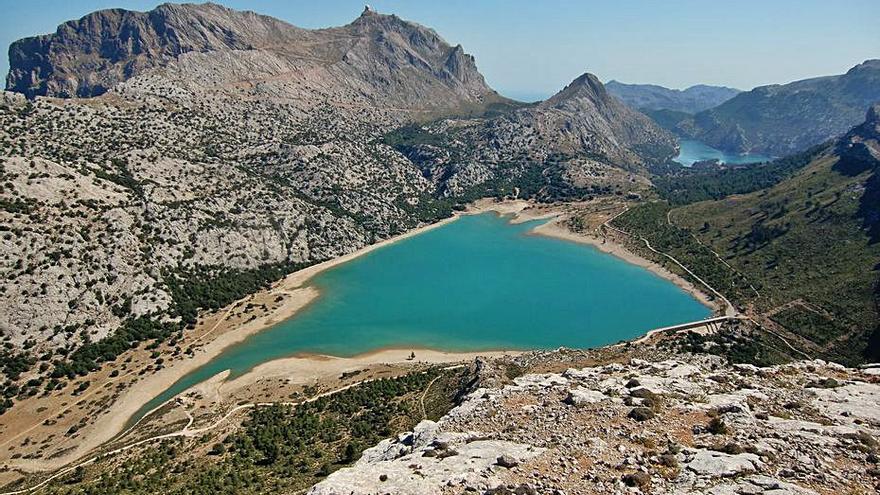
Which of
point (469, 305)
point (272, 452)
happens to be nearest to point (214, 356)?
point (272, 452)

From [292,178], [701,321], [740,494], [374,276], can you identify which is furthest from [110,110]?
[740,494]

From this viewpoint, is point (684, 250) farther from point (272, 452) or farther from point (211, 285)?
point (272, 452)

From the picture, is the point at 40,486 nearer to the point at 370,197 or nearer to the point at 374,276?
the point at 374,276

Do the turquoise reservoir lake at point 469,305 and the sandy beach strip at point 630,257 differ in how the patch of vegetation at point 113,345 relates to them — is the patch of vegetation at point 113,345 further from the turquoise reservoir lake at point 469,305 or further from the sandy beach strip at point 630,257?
the sandy beach strip at point 630,257

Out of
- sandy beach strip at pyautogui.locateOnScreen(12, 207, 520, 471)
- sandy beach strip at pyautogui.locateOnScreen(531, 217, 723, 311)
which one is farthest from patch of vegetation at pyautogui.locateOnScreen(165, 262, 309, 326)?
sandy beach strip at pyautogui.locateOnScreen(531, 217, 723, 311)

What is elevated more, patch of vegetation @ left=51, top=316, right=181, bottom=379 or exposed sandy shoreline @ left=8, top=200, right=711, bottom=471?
patch of vegetation @ left=51, top=316, right=181, bottom=379

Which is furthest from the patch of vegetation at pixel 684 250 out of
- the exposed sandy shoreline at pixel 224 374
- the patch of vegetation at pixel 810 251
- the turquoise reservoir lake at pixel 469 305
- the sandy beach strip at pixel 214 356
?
the sandy beach strip at pixel 214 356

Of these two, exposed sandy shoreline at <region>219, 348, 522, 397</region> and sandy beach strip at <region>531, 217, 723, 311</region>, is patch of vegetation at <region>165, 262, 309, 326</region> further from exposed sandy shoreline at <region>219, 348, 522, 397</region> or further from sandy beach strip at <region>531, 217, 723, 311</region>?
sandy beach strip at <region>531, 217, 723, 311</region>

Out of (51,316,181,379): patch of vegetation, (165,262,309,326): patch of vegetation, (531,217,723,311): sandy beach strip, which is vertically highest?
(165,262,309,326): patch of vegetation
